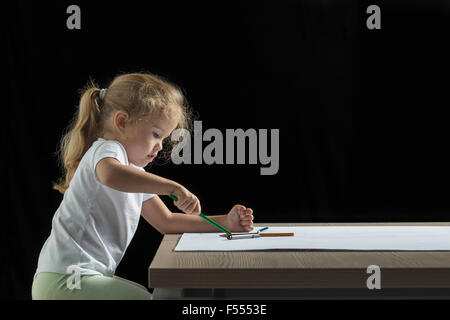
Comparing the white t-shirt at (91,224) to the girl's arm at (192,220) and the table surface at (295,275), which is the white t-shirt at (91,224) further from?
the table surface at (295,275)

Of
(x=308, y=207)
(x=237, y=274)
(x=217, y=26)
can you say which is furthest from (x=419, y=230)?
(x=217, y=26)

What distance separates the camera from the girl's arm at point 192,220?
161 cm

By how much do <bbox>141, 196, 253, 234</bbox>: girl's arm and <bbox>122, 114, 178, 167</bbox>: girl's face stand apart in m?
0.18

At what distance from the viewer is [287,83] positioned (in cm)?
243

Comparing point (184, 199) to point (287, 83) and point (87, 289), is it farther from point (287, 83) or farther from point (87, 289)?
point (287, 83)

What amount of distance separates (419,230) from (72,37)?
155cm

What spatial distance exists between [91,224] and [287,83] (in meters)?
1.19

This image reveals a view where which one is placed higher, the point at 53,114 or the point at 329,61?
the point at 329,61

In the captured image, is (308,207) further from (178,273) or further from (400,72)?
(178,273)

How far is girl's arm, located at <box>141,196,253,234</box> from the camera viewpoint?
1.61 metres

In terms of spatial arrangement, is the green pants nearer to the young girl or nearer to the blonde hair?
the young girl

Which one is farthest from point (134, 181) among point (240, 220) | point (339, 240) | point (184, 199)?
point (339, 240)

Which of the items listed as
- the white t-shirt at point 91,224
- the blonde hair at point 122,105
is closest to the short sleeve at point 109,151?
the white t-shirt at point 91,224

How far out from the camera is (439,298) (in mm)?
1148
